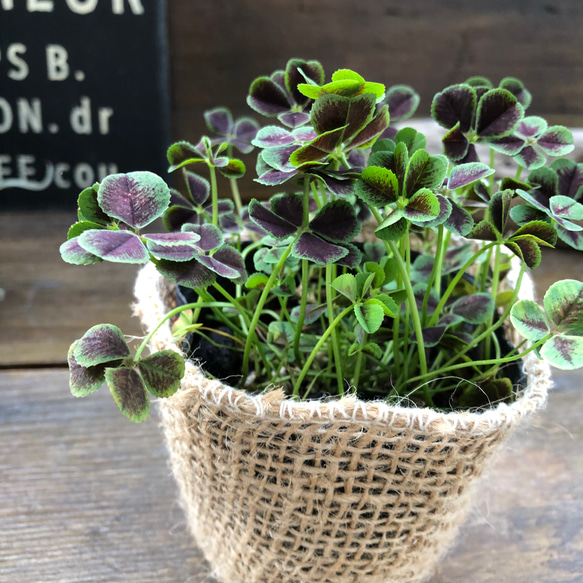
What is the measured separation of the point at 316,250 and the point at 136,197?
10cm

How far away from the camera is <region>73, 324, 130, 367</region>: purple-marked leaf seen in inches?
12.3

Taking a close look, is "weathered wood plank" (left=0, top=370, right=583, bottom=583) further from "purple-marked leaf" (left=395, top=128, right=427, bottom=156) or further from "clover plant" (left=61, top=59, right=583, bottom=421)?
"purple-marked leaf" (left=395, top=128, right=427, bottom=156)

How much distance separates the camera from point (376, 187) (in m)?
0.33

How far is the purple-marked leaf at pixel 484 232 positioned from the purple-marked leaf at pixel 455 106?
8cm

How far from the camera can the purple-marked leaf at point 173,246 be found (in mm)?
304

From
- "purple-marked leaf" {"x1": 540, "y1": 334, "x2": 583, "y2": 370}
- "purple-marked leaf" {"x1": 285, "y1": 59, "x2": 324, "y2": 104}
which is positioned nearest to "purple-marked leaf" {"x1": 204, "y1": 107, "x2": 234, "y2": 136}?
"purple-marked leaf" {"x1": 285, "y1": 59, "x2": 324, "y2": 104}

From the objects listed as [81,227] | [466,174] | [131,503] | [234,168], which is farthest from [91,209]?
[131,503]

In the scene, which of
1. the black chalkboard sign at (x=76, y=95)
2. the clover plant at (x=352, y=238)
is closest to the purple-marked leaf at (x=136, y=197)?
the clover plant at (x=352, y=238)

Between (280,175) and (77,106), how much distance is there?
662 mm

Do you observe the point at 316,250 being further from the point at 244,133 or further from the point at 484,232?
the point at 244,133

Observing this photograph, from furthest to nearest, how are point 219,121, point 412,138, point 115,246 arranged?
point 219,121 → point 412,138 → point 115,246

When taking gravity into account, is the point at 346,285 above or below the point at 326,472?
Result: above

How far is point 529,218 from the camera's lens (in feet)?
1.27

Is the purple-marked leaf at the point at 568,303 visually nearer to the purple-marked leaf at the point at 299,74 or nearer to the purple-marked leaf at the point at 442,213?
the purple-marked leaf at the point at 442,213
